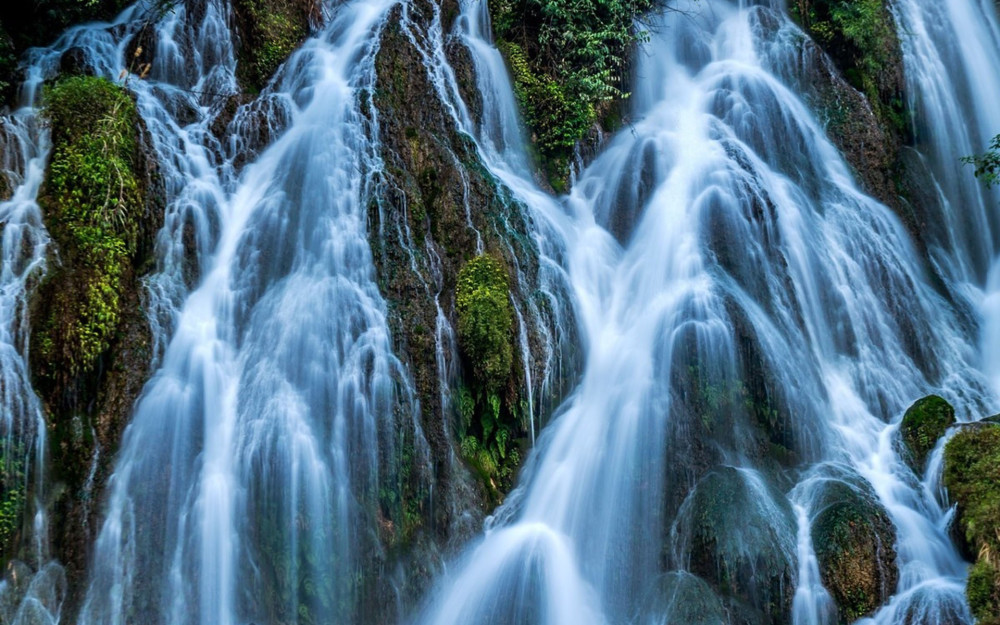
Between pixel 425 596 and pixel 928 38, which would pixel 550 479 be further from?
pixel 928 38

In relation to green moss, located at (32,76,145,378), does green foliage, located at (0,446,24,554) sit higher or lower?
lower

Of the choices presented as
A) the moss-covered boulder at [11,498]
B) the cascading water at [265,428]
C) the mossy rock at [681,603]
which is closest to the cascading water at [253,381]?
the cascading water at [265,428]

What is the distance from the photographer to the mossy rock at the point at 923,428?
9523 millimetres

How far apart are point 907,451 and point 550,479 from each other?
16.1 feet

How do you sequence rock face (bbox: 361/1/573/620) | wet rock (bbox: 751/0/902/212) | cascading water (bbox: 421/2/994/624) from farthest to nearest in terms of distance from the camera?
wet rock (bbox: 751/0/902/212) < rock face (bbox: 361/1/573/620) < cascading water (bbox: 421/2/994/624)

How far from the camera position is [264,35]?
44.2 ft

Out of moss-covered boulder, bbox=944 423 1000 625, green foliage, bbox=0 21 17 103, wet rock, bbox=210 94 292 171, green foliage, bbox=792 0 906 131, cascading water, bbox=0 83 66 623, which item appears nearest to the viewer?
cascading water, bbox=0 83 66 623

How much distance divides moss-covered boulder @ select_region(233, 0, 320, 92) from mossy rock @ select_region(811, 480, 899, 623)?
11647 millimetres

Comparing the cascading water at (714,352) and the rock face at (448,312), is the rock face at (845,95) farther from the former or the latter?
the rock face at (448,312)

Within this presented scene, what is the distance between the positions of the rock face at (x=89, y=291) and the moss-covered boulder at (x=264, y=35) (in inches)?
129

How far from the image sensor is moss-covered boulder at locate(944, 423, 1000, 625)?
7301 mm

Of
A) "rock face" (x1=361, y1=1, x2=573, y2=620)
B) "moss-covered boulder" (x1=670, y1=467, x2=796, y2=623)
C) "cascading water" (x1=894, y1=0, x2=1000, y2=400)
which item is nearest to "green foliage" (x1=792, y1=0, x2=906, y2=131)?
"cascading water" (x1=894, y1=0, x2=1000, y2=400)

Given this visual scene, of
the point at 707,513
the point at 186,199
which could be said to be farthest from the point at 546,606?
the point at 186,199

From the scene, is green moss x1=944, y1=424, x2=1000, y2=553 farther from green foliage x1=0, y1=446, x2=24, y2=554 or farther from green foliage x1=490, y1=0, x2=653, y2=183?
green foliage x1=0, y1=446, x2=24, y2=554
